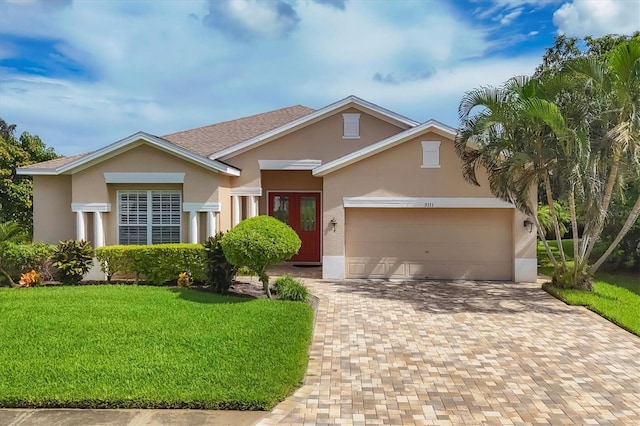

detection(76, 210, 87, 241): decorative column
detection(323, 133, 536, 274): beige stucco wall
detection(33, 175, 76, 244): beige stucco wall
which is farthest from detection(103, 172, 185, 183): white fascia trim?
detection(323, 133, 536, 274): beige stucco wall

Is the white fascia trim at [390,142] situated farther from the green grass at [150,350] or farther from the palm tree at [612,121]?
the green grass at [150,350]

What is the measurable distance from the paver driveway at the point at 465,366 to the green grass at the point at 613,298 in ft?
1.03

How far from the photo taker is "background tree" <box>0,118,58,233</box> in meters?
21.7

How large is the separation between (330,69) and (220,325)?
13.4 m

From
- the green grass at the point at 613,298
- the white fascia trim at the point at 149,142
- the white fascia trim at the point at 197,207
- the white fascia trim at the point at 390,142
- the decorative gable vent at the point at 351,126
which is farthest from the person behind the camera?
the decorative gable vent at the point at 351,126

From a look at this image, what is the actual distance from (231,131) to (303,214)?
486 cm

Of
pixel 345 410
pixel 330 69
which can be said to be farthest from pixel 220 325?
pixel 330 69

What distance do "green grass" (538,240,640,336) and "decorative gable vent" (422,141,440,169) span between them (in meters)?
4.78

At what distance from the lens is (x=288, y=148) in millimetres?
16812

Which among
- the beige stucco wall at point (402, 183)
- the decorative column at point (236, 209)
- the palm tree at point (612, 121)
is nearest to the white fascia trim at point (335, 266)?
the beige stucco wall at point (402, 183)

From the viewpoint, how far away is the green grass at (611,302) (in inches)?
385

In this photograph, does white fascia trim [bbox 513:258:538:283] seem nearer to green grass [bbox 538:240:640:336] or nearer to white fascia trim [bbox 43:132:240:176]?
green grass [bbox 538:240:640:336]

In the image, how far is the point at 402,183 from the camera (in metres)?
14.6

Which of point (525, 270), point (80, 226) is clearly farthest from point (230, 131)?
point (525, 270)
